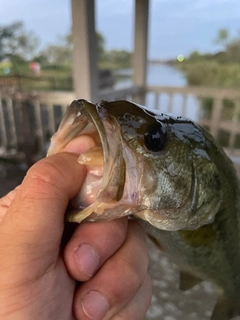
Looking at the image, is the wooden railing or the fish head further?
the wooden railing

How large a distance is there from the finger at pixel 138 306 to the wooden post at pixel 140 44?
98.3 inches

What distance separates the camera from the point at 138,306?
583 millimetres

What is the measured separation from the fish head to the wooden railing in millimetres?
2086

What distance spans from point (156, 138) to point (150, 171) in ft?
0.17

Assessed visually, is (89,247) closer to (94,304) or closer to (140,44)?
(94,304)

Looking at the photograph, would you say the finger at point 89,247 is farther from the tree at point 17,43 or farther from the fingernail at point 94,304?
the tree at point 17,43

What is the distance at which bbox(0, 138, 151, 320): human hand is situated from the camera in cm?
40

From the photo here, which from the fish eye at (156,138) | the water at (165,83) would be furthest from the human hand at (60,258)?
the water at (165,83)

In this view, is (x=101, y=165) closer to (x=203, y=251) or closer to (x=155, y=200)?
(x=155, y=200)

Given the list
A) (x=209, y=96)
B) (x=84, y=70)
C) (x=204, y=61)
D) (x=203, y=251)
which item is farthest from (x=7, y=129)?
(x=203, y=251)

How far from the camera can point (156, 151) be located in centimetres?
47

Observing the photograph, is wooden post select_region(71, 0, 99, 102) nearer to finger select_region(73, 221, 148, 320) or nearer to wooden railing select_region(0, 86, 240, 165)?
wooden railing select_region(0, 86, 240, 165)

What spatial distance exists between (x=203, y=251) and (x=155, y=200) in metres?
0.28

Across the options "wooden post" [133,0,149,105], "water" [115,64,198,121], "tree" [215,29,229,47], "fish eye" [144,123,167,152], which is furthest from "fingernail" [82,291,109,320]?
"tree" [215,29,229,47]
